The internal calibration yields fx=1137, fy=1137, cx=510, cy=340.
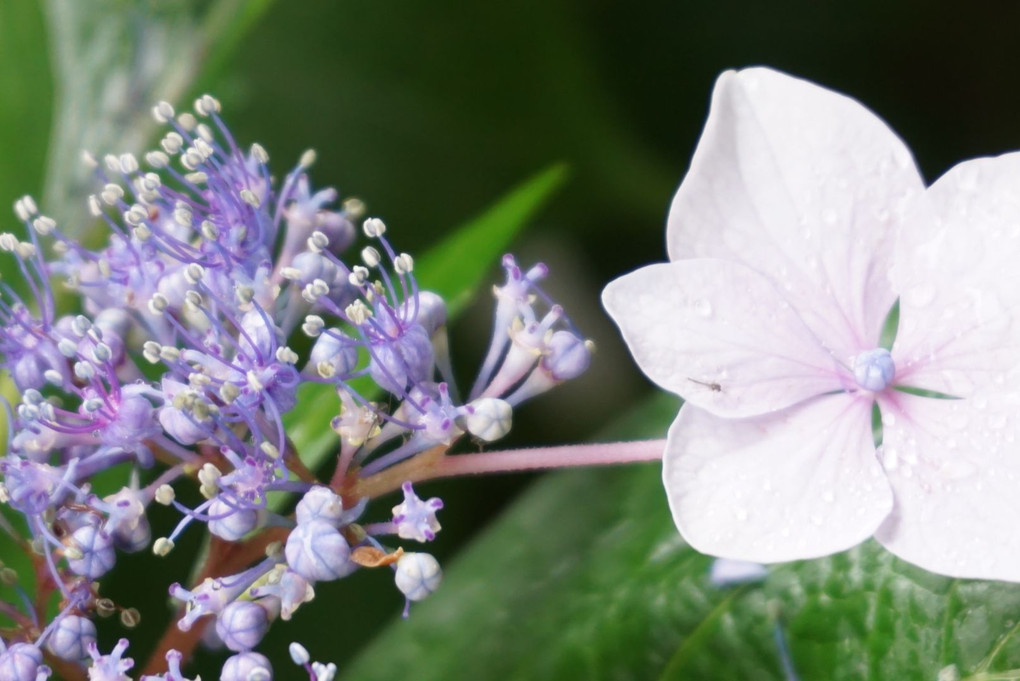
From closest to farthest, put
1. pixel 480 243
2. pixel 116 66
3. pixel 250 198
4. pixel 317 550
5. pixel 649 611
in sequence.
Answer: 1. pixel 317 550
2. pixel 250 198
3. pixel 649 611
4. pixel 480 243
5. pixel 116 66

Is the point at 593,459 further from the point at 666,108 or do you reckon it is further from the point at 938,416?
the point at 666,108

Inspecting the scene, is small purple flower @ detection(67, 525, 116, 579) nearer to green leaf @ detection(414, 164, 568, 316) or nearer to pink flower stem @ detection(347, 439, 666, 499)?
pink flower stem @ detection(347, 439, 666, 499)

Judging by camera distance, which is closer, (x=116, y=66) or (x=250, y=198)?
(x=250, y=198)

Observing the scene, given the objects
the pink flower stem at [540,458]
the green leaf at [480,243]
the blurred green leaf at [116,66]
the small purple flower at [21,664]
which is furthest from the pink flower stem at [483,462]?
the blurred green leaf at [116,66]

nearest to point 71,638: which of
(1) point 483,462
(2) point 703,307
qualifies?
(1) point 483,462

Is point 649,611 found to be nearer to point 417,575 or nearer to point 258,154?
point 417,575

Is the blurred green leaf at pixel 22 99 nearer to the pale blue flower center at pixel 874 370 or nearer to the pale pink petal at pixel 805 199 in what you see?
the pale pink petal at pixel 805 199
